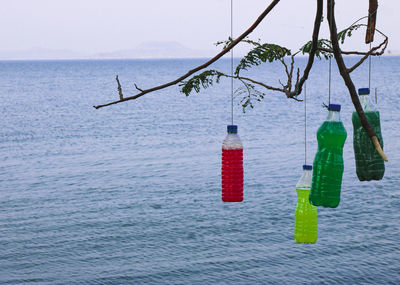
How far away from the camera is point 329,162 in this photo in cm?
398

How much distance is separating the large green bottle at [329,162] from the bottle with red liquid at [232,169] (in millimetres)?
1141

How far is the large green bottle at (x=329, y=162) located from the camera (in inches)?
151

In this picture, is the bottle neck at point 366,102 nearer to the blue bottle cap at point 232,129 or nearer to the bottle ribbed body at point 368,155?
the bottle ribbed body at point 368,155

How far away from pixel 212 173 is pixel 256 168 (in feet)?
8.98

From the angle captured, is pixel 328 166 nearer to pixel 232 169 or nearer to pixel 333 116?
pixel 333 116

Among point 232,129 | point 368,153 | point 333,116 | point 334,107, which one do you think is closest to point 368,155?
point 368,153

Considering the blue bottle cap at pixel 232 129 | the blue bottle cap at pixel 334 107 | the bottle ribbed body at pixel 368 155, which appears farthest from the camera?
the blue bottle cap at pixel 232 129

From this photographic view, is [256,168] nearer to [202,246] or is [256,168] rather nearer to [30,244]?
[202,246]

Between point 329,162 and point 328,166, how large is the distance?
27mm

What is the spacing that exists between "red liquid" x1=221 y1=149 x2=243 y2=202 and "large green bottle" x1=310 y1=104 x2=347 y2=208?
45.1 inches

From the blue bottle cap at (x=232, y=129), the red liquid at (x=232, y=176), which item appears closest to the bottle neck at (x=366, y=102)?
the blue bottle cap at (x=232, y=129)

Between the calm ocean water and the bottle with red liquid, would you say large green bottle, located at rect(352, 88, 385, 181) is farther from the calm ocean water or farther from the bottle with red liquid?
the calm ocean water

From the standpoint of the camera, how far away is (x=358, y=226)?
25.7 m

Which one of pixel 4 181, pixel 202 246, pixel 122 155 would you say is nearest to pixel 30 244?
pixel 202 246
